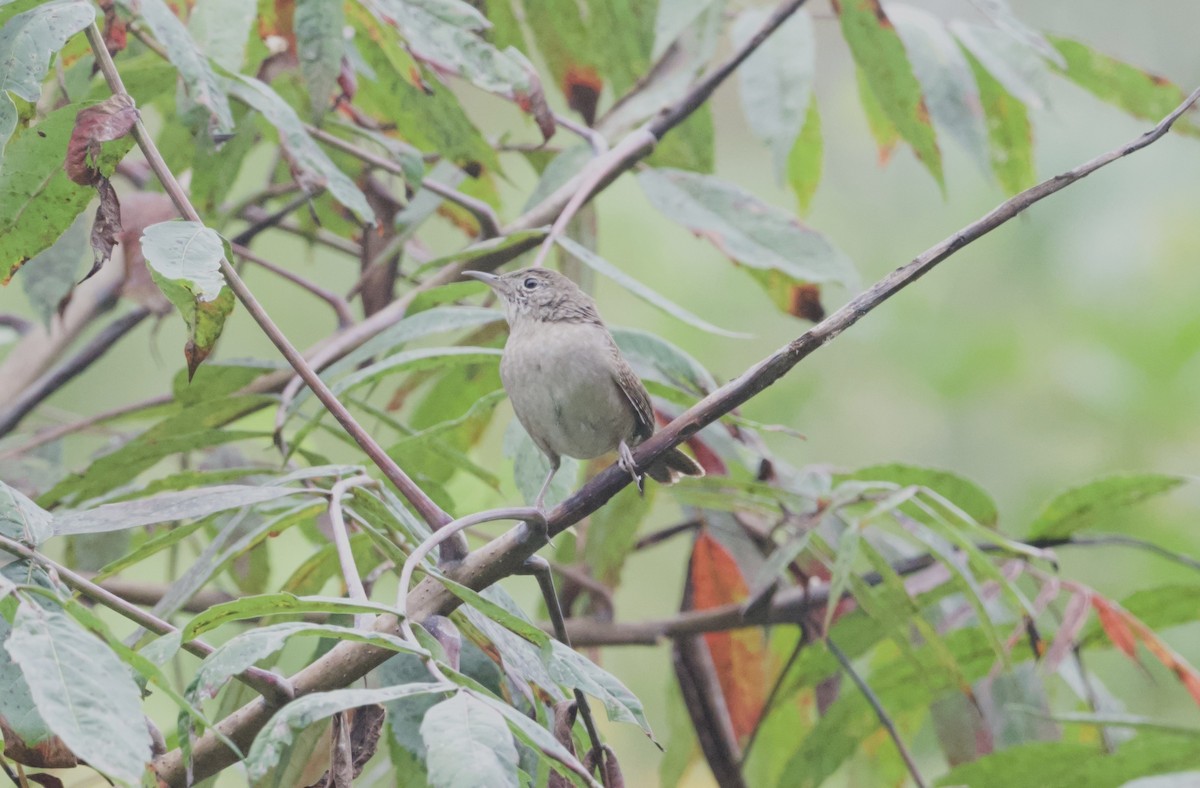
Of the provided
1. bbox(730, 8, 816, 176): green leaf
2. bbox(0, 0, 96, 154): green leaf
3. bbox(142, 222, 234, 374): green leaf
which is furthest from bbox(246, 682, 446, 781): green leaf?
bbox(730, 8, 816, 176): green leaf

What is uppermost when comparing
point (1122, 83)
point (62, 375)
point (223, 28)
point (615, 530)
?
point (1122, 83)

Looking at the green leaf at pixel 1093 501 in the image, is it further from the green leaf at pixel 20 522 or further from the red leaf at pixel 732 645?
the green leaf at pixel 20 522

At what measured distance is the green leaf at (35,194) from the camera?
156 cm

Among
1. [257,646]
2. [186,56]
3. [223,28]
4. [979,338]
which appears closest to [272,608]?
[257,646]

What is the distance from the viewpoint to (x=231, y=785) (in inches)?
234

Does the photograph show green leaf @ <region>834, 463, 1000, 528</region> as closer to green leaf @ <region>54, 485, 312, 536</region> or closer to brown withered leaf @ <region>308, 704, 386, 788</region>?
green leaf @ <region>54, 485, 312, 536</region>

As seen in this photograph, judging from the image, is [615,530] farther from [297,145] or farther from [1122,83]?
[1122,83]

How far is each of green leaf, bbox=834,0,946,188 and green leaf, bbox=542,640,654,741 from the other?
66.0 inches

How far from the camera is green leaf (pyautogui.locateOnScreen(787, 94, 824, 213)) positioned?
3021 millimetres

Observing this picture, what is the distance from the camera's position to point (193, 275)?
4.25ft

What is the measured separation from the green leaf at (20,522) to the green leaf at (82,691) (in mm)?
222

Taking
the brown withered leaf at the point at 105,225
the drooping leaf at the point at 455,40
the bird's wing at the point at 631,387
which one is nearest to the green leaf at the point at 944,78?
the bird's wing at the point at 631,387

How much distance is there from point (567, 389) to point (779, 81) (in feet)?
2.62

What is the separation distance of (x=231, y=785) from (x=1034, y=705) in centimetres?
435
